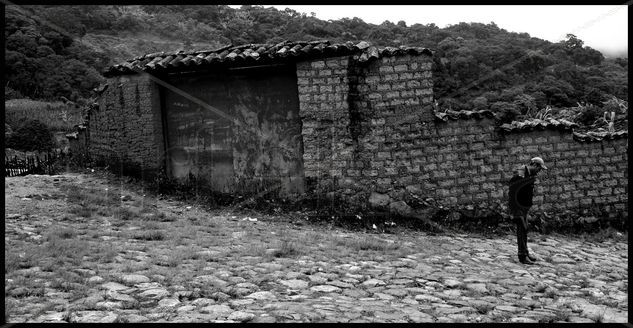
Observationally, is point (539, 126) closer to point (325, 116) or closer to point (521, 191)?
point (521, 191)

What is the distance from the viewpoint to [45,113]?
2339 cm

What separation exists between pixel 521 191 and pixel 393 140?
2405 mm

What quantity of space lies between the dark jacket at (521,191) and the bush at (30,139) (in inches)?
676

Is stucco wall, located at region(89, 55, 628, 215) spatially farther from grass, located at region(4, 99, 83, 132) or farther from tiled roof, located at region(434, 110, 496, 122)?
grass, located at region(4, 99, 83, 132)

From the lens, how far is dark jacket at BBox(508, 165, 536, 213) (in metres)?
6.21

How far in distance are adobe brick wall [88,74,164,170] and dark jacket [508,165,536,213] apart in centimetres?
597

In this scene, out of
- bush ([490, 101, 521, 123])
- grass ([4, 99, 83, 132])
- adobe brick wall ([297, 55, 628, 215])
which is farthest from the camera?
grass ([4, 99, 83, 132])

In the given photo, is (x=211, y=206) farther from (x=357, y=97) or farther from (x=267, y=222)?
(x=357, y=97)

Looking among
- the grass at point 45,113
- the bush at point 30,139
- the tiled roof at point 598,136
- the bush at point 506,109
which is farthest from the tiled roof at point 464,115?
the grass at point 45,113

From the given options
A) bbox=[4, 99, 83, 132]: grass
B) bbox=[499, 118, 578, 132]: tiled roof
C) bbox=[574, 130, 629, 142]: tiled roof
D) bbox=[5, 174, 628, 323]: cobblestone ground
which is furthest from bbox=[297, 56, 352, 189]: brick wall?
bbox=[4, 99, 83, 132]: grass

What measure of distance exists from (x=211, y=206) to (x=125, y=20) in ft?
97.5

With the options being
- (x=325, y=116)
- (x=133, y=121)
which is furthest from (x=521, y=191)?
(x=133, y=121)
